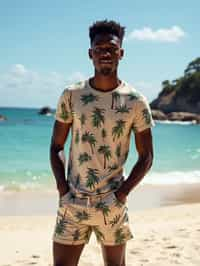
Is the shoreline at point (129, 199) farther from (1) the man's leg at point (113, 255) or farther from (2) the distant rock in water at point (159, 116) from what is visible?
(2) the distant rock in water at point (159, 116)

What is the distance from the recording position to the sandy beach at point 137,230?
5.32 metres

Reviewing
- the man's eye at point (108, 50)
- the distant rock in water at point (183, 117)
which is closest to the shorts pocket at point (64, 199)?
the man's eye at point (108, 50)

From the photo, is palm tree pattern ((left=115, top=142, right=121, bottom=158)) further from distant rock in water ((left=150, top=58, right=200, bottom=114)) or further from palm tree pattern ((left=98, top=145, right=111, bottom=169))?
distant rock in water ((left=150, top=58, right=200, bottom=114))

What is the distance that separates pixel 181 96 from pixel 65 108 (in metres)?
73.5

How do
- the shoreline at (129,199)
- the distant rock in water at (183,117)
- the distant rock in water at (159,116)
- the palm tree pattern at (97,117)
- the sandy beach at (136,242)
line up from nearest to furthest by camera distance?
the palm tree pattern at (97,117) < the sandy beach at (136,242) < the shoreline at (129,199) < the distant rock in water at (183,117) < the distant rock in water at (159,116)

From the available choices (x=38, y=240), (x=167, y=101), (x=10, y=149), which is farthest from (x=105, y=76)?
(x=167, y=101)

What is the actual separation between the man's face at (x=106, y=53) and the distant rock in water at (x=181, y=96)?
72.1m

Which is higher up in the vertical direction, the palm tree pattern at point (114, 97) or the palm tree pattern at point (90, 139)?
Answer: the palm tree pattern at point (114, 97)

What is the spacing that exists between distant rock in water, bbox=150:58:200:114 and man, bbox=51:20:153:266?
72.1 meters

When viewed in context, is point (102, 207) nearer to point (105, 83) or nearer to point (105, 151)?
point (105, 151)

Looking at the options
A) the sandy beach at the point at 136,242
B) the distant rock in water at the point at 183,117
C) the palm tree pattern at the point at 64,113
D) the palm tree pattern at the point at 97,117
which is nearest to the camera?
the palm tree pattern at the point at 97,117

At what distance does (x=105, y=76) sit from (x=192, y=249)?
3.53 metres

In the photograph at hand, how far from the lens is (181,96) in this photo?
7475 centimetres

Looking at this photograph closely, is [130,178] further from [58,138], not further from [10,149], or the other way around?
[10,149]
